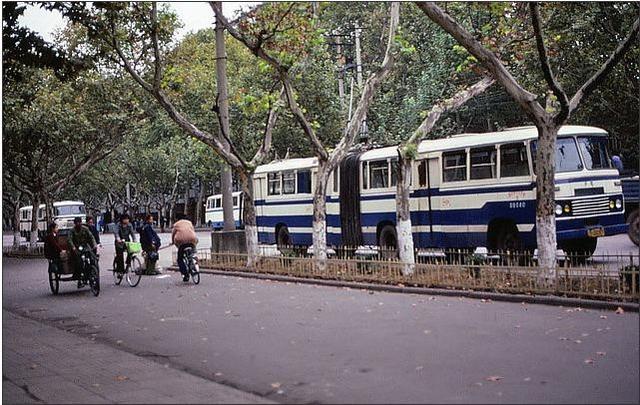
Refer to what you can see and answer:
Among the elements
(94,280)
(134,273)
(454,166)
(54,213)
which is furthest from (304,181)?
(54,213)

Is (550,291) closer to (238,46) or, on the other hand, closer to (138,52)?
(138,52)

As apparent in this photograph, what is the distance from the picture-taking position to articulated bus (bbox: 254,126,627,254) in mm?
14234

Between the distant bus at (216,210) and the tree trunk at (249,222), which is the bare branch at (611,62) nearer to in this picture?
the tree trunk at (249,222)

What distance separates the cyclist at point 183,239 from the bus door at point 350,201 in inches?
181

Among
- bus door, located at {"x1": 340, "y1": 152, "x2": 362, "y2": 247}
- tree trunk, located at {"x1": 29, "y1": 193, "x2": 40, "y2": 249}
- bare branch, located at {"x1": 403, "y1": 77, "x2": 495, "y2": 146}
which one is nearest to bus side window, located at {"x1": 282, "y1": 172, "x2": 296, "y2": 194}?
bus door, located at {"x1": 340, "y1": 152, "x2": 362, "y2": 247}

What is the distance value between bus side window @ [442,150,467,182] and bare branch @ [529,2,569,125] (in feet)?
15.0

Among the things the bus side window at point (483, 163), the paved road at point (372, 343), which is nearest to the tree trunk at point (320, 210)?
the paved road at point (372, 343)

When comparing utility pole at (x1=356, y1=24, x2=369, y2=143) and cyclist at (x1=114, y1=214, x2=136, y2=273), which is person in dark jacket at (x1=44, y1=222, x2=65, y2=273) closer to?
cyclist at (x1=114, y1=214, x2=136, y2=273)

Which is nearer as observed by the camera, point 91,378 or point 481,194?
point 91,378

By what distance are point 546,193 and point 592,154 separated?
12.5 ft

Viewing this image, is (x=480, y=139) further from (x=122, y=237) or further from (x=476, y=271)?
(x=122, y=237)

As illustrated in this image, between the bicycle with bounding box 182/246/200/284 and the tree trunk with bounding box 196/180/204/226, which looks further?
the tree trunk with bounding box 196/180/204/226

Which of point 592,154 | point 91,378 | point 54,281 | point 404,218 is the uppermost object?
point 592,154

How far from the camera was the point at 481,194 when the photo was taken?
1533 cm
